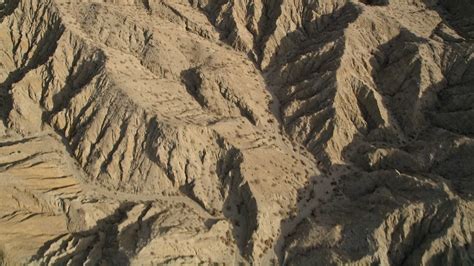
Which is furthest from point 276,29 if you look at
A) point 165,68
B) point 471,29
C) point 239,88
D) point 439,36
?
point 471,29

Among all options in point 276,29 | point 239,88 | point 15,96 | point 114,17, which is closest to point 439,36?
point 276,29

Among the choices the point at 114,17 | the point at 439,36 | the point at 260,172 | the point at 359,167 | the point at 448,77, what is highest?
the point at 439,36

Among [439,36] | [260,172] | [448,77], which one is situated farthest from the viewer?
[439,36]

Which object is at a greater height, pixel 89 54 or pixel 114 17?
pixel 114 17

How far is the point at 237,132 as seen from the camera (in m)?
45.8

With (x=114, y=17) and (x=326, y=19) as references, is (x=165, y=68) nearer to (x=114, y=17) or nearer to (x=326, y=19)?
(x=114, y=17)

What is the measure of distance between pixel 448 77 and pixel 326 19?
16452mm

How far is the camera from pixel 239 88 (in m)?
50.1

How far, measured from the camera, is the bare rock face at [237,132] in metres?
37.3

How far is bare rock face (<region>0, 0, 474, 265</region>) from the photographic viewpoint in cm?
3728

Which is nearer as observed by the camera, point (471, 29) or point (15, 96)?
point (15, 96)

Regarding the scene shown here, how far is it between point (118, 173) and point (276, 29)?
26.8 meters

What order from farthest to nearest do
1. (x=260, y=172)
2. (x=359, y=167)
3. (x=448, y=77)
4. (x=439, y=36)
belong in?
1. (x=439, y=36)
2. (x=448, y=77)
3. (x=359, y=167)
4. (x=260, y=172)

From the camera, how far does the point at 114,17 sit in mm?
51438
